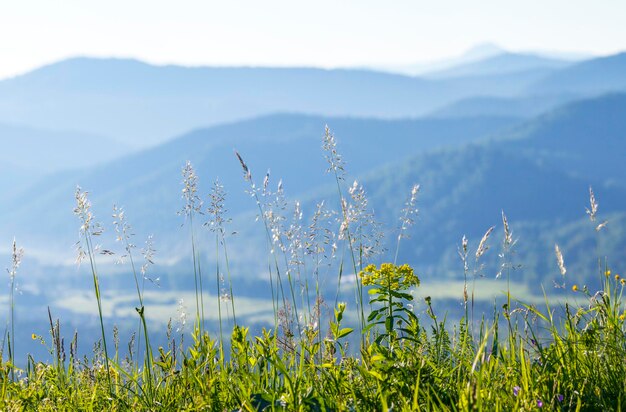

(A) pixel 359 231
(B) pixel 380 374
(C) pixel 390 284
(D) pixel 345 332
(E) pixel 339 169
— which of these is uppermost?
(E) pixel 339 169

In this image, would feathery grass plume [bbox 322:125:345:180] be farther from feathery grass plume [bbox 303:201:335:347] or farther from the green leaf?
the green leaf

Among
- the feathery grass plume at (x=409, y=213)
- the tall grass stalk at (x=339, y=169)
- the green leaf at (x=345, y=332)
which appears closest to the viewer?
the green leaf at (x=345, y=332)

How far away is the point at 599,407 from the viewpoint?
2.96 metres

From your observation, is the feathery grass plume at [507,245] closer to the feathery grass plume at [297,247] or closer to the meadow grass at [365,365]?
the meadow grass at [365,365]

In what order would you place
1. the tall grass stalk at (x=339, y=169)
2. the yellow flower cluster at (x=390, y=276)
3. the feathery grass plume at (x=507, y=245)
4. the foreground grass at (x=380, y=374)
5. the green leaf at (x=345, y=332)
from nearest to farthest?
the green leaf at (x=345, y=332), the foreground grass at (x=380, y=374), the yellow flower cluster at (x=390, y=276), the feathery grass plume at (x=507, y=245), the tall grass stalk at (x=339, y=169)

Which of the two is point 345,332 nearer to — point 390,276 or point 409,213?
point 390,276

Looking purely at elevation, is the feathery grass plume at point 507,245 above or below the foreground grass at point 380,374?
above

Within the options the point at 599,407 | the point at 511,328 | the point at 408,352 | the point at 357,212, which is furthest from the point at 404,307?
the point at 357,212

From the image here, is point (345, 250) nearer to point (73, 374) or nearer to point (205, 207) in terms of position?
point (205, 207)

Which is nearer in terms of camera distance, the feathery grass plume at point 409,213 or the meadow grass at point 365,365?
the meadow grass at point 365,365

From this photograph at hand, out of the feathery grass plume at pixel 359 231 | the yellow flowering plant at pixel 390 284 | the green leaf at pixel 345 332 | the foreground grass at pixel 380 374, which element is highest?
the feathery grass plume at pixel 359 231

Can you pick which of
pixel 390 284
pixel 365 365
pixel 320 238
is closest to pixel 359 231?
pixel 320 238

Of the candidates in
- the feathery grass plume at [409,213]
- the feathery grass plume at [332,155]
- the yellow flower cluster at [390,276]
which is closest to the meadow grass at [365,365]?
the yellow flower cluster at [390,276]

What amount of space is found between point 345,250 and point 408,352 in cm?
127
